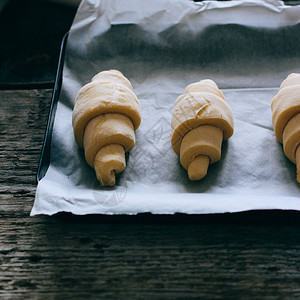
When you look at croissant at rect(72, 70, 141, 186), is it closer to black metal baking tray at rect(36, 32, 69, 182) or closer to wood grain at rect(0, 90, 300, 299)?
black metal baking tray at rect(36, 32, 69, 182)

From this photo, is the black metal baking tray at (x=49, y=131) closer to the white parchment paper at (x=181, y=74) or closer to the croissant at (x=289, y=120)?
the white parchment paper at (x=181, y=74)

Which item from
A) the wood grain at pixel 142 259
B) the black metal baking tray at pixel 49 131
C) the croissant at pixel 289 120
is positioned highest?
the croissant at pixel 289 120

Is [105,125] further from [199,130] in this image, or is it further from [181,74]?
[181,74]

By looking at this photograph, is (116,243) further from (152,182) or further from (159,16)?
(159,16)

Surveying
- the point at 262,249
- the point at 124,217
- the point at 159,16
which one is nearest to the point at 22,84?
the point at 159,16

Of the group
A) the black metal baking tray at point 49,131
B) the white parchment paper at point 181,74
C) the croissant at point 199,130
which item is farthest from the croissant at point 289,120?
the black metal baking tray at point 49,131

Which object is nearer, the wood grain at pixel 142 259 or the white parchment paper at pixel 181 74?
the wood grain at pixel 142 259

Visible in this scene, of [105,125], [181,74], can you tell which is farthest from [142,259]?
[181,74]
